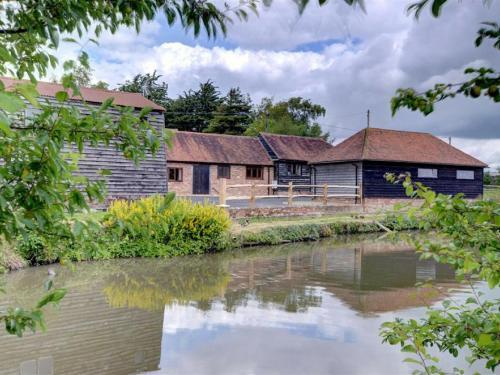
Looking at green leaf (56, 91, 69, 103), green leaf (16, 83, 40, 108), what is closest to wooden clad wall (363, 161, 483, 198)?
green leaf (56, 91, 69, 103)

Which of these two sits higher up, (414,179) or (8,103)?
(414,179)

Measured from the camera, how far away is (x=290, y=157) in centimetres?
2933

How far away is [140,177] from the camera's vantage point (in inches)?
679

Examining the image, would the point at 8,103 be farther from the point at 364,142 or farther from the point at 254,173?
the point at 254,173

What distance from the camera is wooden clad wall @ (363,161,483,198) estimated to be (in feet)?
79.3

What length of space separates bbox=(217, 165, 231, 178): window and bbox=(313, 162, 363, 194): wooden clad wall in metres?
5.84

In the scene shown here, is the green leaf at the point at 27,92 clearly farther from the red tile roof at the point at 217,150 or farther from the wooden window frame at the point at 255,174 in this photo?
the wooden window frame at the point at 255,174

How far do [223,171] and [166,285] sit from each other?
18.2 metres

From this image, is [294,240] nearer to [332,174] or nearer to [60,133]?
[332,174]

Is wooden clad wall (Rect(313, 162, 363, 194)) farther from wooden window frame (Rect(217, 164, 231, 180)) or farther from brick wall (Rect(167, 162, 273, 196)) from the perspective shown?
wooden window frame (Rect(217, 164, 231, 180))

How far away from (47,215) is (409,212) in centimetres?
160

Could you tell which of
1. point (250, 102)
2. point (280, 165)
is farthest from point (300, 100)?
point (280, 165)

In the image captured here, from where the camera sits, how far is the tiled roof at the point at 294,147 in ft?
97.0

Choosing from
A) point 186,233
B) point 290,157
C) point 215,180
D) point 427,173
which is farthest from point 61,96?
point 290,157
